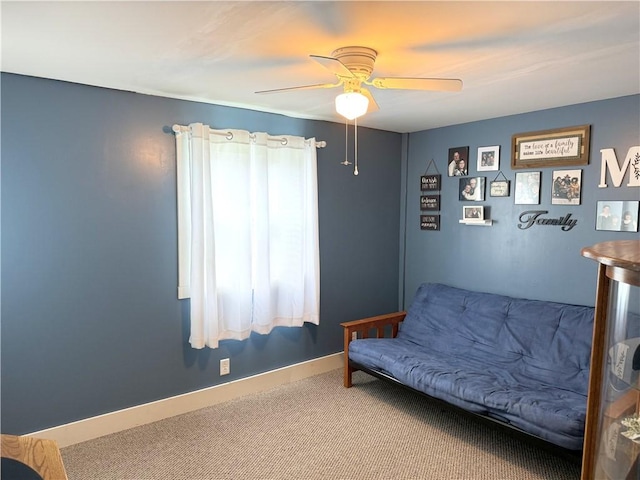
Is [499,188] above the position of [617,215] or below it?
above

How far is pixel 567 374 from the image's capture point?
2.89m

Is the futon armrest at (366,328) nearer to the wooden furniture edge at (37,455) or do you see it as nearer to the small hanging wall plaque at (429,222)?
the small hanging wall plaque at (429,222)

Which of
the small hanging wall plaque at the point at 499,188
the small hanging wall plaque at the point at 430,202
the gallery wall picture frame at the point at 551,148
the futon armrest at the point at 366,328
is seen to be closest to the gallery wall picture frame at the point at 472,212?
the small hanging wall plaque at the point at 499,188

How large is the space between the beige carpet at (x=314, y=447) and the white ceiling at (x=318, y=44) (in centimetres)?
223

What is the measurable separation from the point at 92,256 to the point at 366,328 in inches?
87.0

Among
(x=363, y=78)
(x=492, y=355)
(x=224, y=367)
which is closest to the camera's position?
(x=363, y=78)

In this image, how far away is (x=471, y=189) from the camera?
152 inches

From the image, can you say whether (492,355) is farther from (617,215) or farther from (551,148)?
(551,148)

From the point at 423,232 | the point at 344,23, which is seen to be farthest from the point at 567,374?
the point at 344,23

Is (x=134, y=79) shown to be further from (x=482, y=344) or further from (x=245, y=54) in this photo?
(x=482, y=344)

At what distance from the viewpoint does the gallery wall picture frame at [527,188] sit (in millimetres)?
3414

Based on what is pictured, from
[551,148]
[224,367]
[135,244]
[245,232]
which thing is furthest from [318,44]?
[224,367]

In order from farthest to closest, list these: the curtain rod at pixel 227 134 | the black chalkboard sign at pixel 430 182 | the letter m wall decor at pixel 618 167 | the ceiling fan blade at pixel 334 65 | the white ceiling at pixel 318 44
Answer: the black chalkboard sign at pixel 430 182 → the curtain rod at pixel 227 134 → the letter m wall decor at pixel 618 167 → the ceiling fan blade at pixel 334 65 → the white ceiling at pixel 318 44

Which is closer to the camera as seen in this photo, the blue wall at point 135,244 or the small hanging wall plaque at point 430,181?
the blue wall at point 135,244
